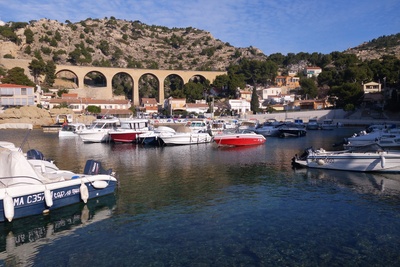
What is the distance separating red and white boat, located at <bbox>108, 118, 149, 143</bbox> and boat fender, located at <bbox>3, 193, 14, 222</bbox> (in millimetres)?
22098

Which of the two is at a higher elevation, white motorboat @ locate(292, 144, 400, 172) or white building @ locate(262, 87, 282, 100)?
white building @ locate(262, 87, 282, 100)

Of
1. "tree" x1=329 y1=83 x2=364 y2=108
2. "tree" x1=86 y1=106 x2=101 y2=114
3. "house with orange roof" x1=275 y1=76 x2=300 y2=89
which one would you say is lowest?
"tree" x1=86 y1=106 x2=101 y2=114

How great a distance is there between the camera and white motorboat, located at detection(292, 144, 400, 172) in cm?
1600

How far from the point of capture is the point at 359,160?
16453 mm

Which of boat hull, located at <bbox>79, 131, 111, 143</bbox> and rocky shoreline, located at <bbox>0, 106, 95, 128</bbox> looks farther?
rocky shoreline, located at <bbox>0, 106, 95, 128</bbox>

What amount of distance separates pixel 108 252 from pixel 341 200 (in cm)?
814

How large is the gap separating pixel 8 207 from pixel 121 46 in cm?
12087

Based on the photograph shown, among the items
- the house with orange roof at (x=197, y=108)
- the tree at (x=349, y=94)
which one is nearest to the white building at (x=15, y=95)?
the house with orange roof at (x=197, y=108)

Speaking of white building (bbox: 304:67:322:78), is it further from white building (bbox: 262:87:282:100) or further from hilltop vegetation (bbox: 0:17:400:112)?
white building (bbox: 262:87:282:100)

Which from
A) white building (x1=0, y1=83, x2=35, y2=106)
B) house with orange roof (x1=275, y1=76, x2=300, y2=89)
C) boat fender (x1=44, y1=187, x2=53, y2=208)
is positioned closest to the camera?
boat fender (x1=44, y1=187, x2=53, y2=208)

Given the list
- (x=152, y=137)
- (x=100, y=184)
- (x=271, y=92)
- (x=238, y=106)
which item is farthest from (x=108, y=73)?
(x=100, y=184)

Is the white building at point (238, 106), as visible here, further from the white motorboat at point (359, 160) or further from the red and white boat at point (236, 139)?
the white motorboat at point (359, 160)

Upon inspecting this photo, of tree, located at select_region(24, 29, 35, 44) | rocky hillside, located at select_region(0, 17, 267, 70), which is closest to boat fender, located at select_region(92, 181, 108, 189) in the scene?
rocky hillside, located at select_region(0, 17, 267, 70)

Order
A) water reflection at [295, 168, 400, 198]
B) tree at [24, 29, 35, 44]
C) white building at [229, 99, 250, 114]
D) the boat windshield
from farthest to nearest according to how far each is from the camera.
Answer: tree at [24, 29, 35, 44] < white building at [229, 99, 250, 114] < the boat windshield < water reflection at [295, 168, 400, 198]
